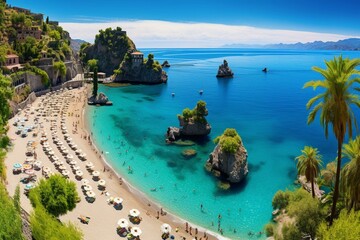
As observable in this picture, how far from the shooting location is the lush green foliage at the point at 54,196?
31.1 m

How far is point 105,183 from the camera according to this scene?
46.3m

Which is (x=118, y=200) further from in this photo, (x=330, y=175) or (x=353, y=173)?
(x=353, y=173)

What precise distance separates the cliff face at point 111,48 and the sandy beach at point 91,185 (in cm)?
9110

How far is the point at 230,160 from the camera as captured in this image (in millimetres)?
49406

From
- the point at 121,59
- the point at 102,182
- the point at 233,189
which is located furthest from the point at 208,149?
the point at 121,59

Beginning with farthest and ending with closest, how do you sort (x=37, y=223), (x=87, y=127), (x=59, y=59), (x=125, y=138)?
(x=59, y=59) → (x=87, y=127) → (x=125, y=138) → (x=37, y=223)

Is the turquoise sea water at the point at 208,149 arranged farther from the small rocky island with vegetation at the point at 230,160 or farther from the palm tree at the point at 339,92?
the palm tree at the point at 339,92

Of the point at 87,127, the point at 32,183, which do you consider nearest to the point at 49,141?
the point at 87,127

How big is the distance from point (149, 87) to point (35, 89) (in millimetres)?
55765

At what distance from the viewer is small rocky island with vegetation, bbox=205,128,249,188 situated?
48.7m

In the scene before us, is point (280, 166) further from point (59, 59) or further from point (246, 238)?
point (59, 59)

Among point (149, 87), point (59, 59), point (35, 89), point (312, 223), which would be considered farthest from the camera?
point (149, 87)

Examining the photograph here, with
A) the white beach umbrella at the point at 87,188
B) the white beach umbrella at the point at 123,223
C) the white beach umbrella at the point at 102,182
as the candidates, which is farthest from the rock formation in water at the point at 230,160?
the white beach umbrella at the point at 87,188

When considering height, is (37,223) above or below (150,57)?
below
